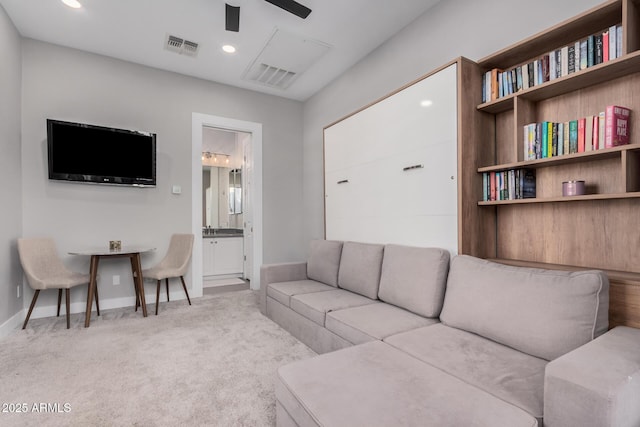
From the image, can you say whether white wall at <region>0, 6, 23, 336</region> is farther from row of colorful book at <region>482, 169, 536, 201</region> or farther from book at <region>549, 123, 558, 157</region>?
book at <region>549, 123, 558, 157</region>

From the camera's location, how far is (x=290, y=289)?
2.91m

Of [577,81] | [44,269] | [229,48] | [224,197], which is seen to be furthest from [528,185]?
[224,197]

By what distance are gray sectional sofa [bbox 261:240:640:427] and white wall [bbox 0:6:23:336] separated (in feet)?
9.29

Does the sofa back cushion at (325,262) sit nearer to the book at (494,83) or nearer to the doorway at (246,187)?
the doorway at (246,187)

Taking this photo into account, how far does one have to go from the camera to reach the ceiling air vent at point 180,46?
129 inches

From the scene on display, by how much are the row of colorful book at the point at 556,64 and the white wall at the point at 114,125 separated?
10.7ft

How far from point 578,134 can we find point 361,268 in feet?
5.73

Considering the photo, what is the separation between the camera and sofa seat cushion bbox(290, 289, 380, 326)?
2.29 metres

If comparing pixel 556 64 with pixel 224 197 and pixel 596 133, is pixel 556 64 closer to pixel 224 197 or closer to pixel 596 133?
pixel 596 133

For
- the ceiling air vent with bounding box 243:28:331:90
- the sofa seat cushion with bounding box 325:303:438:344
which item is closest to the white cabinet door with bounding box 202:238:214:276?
the ceiling air vent with bounding box 243:28:331:90

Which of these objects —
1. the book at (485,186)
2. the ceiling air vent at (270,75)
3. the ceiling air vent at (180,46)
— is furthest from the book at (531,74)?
the ceiling air vent at (180,46)

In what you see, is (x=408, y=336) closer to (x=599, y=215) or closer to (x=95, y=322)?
(x=599, y=215)

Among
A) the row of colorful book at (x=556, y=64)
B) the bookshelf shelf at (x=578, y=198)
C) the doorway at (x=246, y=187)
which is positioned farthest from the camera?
the doorway at (x=246, y=187)

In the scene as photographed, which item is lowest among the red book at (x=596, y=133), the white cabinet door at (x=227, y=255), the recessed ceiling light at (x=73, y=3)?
the white cabinet door at (x=227, y=255)
